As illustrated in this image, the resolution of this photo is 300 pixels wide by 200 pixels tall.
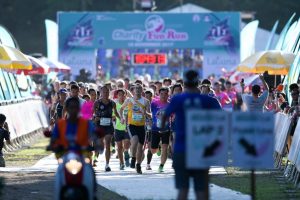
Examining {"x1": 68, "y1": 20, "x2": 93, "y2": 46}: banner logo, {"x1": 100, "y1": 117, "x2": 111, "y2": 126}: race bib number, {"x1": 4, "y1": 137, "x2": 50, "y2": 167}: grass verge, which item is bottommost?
{"x1": 4, "y1": 137, "x2": 50, "y2": 167}: grass verge

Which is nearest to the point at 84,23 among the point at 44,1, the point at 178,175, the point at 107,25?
the point at 107,25

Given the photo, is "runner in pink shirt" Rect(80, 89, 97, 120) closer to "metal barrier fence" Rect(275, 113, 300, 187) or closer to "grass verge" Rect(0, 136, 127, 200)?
"grass verge" Rect(0, 136, 127, 200)

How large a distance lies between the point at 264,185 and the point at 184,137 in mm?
7014

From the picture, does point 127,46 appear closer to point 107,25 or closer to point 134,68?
point 107,25

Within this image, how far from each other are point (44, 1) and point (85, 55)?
187 ft

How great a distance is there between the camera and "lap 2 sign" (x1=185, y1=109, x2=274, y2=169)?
12891 millimetres

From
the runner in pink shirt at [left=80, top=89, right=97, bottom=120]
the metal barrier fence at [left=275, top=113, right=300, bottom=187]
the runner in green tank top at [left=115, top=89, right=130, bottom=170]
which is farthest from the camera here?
the runner in green tank top at [left=115, top=89, right=130, bottom=170]

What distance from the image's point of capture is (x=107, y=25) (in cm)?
5666

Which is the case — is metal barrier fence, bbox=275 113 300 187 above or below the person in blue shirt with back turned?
below

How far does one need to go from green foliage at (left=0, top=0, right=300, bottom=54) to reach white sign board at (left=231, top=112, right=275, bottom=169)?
308 ft

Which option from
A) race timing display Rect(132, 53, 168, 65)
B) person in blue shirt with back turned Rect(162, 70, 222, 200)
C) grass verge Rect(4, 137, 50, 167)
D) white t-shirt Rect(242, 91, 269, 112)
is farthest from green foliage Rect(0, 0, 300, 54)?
person in blue shirt with back turned Rect(162, 70, 222, 200)

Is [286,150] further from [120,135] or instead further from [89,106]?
[89,106]

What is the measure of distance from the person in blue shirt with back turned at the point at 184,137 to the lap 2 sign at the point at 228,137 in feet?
1.74

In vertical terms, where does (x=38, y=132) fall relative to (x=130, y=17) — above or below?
below
